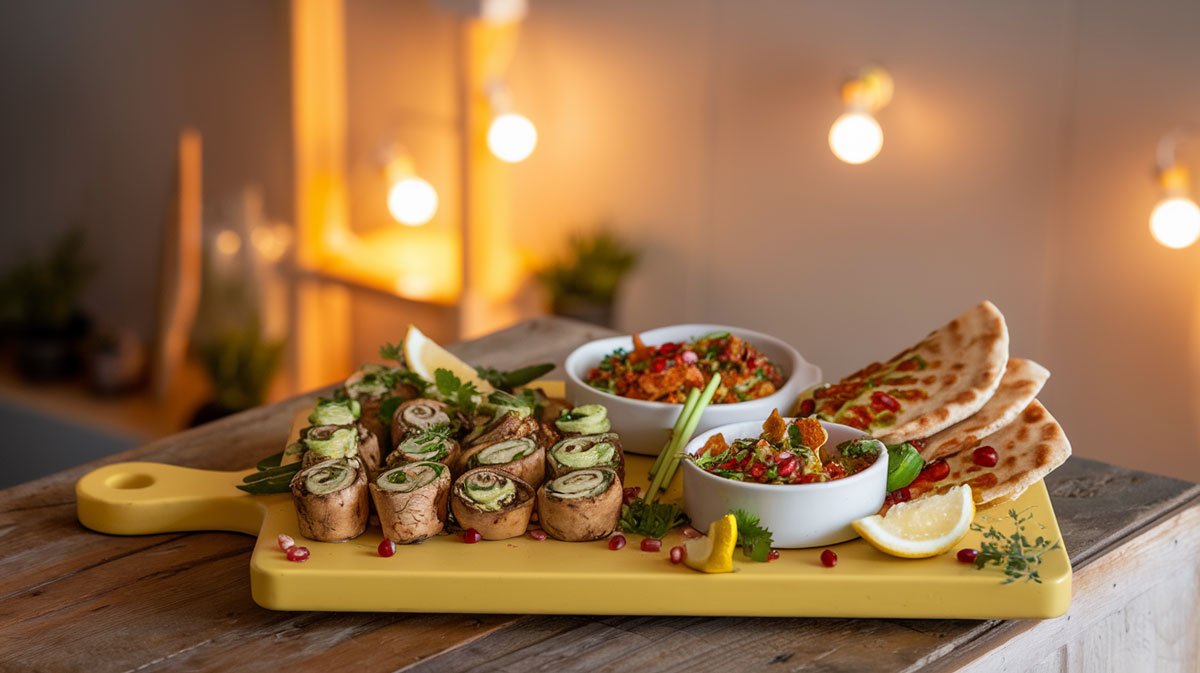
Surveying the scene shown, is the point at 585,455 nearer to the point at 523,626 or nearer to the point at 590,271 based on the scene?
the point at 523,626

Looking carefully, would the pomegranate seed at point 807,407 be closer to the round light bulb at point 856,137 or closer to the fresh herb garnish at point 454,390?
the fresh herb garnish at point 454,390

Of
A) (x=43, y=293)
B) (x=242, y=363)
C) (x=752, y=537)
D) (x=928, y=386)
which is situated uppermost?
(x=928, y=386)

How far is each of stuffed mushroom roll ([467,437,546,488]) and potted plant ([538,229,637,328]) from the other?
7.66ft

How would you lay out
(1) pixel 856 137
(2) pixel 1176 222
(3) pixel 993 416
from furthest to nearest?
(1) pixel 856 137
(2) pixel 1176 222
(3) pixel 993 416

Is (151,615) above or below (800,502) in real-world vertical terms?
below

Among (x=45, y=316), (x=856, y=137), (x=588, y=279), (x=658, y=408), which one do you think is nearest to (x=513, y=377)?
(x=658, y=408)

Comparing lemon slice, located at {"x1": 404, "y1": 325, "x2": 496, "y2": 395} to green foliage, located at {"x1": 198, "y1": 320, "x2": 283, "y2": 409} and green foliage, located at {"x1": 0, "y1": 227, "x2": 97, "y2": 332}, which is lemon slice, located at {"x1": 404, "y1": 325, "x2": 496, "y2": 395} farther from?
green foliage, located at {"x1": 0, "y1": 227, "x2": 97, "y2": 332}

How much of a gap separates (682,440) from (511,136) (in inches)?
83.8

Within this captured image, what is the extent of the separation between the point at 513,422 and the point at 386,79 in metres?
3.06

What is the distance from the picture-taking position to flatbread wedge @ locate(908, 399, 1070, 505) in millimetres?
1649

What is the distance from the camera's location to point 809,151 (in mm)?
3822

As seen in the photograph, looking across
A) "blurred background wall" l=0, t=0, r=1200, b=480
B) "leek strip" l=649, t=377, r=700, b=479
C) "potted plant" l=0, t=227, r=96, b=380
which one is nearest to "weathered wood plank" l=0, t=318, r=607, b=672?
"leek strip" l=649, t=377, r=700, b=479

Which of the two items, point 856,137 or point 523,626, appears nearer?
point 523,626

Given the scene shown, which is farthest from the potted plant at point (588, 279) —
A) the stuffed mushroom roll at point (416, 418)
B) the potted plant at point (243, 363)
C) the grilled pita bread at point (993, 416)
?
the grilled pita bread at point (993, 416)
